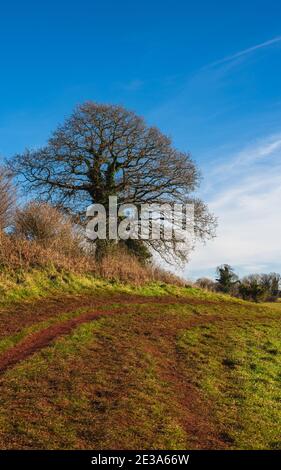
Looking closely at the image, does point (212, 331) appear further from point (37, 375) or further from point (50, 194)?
point (50, 194)

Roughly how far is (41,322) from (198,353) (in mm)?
4993

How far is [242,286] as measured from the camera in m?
44.4

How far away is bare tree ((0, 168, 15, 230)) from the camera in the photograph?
23.8 m

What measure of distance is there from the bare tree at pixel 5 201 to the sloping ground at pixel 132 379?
748 centimetres

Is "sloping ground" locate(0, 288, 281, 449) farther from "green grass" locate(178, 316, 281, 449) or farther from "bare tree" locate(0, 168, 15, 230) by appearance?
"bare tree" locate(0, 168, 15, 230)

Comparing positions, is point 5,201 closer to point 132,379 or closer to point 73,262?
point 73,262

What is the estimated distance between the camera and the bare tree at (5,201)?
78.2 ft

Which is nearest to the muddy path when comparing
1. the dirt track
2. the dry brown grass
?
the dirt track

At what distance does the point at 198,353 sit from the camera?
13.8 meters

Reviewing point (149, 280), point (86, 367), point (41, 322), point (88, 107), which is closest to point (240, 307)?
point (149, 280)

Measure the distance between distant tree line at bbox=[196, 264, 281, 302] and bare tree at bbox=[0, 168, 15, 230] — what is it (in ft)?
44.1

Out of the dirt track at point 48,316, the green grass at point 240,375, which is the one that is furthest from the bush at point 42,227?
the green grass at point 240,375

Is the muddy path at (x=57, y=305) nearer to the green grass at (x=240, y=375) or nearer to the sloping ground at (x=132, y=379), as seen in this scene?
the sloping ground at (x=132, y=379)

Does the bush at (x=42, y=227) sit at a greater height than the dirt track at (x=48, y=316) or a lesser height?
greater
